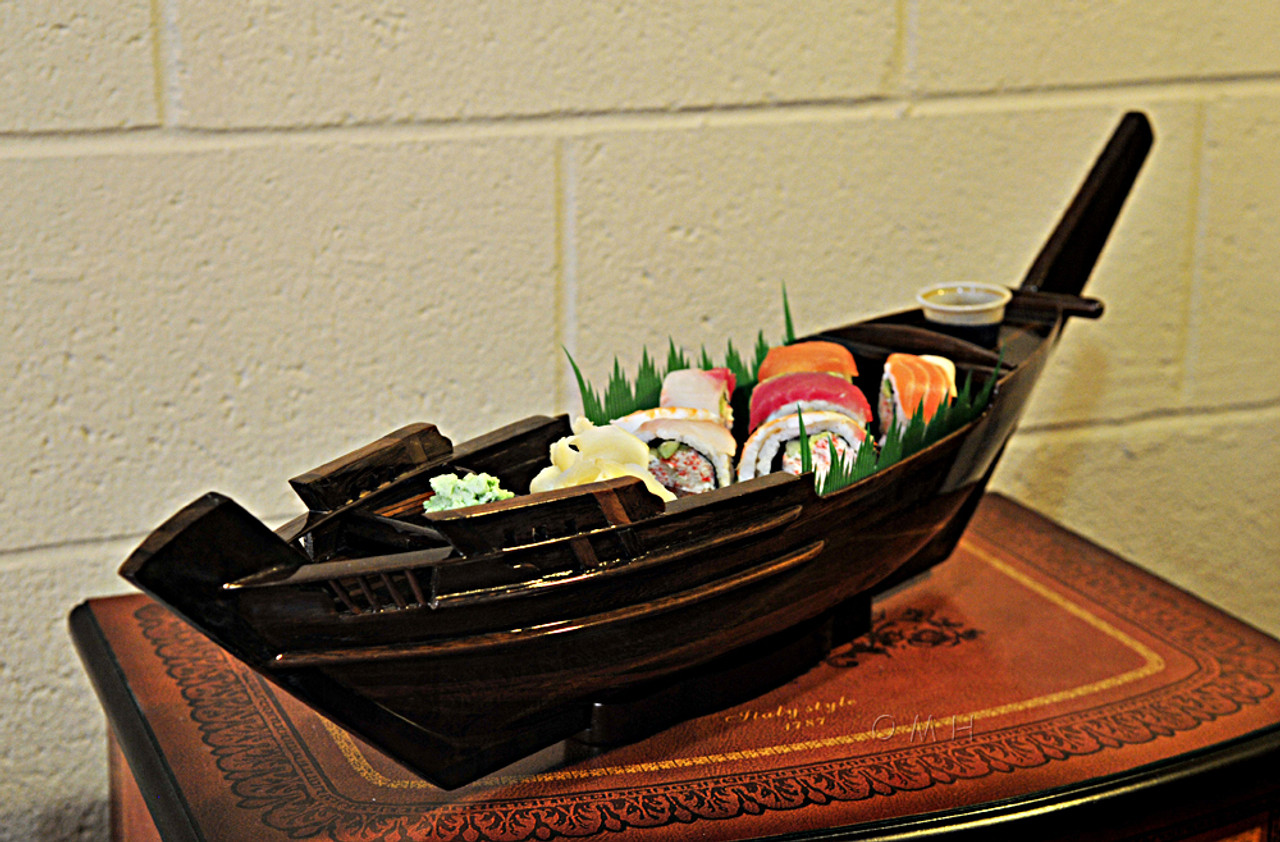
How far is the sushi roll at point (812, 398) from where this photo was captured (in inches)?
28.7

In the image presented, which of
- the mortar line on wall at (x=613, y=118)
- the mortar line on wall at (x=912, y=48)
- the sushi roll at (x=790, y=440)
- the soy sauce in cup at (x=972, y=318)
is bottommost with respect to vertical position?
the sushi roll at (x=790, y=440)

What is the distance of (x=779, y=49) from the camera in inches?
44.3

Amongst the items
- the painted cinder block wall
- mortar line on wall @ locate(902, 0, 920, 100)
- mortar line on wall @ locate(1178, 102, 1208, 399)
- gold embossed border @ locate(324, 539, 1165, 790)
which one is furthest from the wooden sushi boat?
mortar line on wall @ locate(1178, 102, 1208, 399)

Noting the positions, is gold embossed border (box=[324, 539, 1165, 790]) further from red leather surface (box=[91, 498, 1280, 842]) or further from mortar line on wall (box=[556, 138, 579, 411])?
mortar line on wall (box=[556, 138, 579, 411])

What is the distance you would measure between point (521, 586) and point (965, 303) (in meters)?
0.50

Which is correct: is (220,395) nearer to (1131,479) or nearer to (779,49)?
(779,49)

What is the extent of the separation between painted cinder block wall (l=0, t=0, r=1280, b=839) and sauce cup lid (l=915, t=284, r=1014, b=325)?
0.30 metres

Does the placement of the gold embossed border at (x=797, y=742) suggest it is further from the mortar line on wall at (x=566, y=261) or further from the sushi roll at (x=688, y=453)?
the mortar line on wall at (x=566, y=261)

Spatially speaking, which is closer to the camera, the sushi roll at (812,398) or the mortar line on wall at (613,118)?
the sushi roll at (812,398)

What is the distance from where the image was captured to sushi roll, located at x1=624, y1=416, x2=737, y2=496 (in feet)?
2.29

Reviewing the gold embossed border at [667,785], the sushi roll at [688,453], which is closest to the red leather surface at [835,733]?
the gold embossed border at [667,785]

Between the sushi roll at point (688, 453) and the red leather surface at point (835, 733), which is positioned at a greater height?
the sushi roll at point (688, 453)

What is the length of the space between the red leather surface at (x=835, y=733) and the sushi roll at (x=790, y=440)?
15cm

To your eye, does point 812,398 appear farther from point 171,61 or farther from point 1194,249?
point 1194,249
